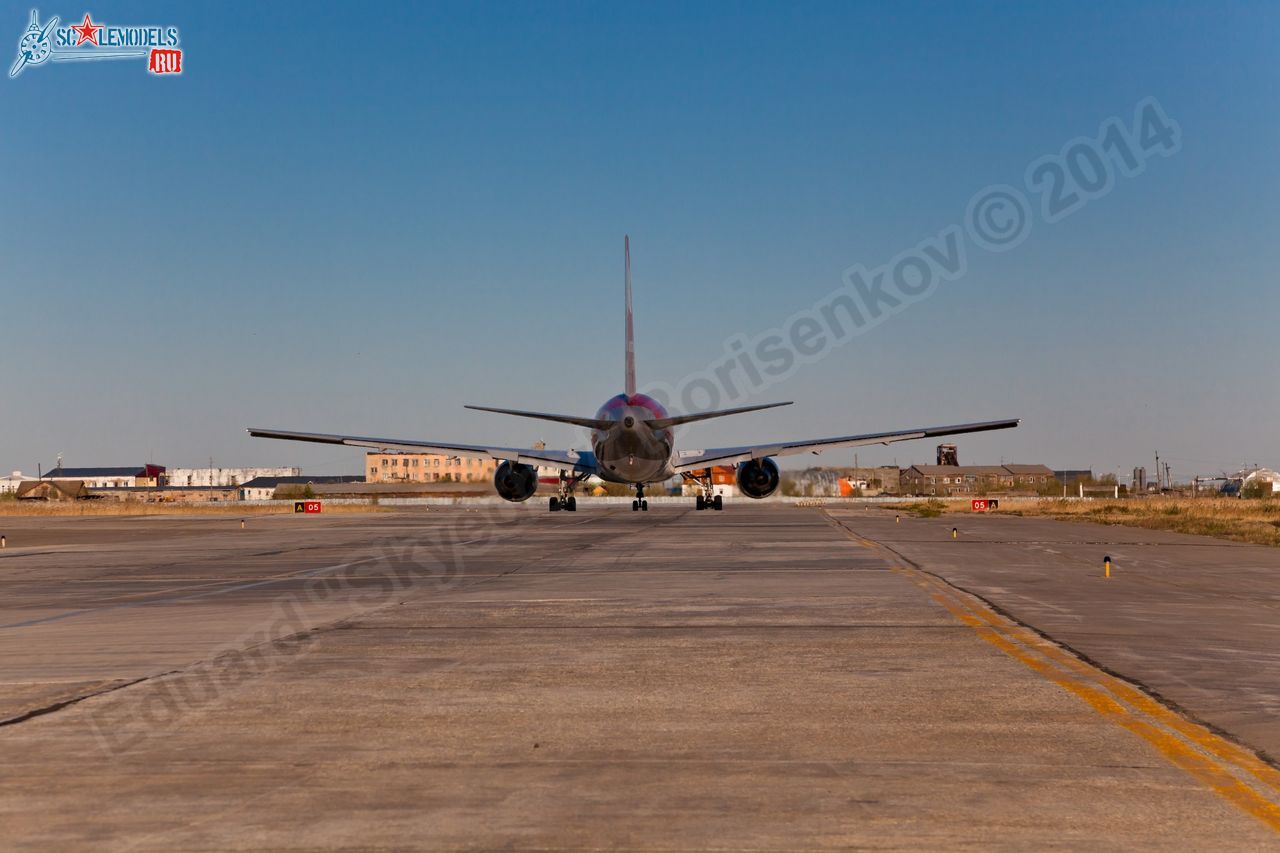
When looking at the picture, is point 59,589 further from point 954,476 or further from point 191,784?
point 954,476

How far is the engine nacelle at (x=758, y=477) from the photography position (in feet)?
169

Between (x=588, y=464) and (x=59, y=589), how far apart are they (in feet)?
117

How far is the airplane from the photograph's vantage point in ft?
146

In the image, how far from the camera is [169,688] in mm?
9492

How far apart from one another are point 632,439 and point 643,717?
36519 mm

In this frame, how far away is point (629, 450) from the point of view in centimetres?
4544

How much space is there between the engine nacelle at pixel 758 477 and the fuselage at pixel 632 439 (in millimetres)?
5328

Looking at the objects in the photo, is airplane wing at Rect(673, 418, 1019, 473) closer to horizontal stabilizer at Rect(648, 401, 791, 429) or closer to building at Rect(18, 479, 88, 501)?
horizontal stabilizer at Rect(648, 401, 791, 429)

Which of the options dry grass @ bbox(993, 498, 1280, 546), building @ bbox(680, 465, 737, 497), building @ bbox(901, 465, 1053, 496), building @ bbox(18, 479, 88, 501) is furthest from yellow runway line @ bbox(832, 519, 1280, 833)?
building @ bbox(901, 465, 1053, 496)

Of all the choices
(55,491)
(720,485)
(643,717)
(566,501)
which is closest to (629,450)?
(566,501)

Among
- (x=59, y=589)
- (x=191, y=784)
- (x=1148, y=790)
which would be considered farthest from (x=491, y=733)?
(x=59, y=589)

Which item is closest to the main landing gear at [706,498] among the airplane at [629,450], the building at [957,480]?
the airplane at [629,450]

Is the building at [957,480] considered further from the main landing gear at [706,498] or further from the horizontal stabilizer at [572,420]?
the horizontal stabilizer at [572,420]

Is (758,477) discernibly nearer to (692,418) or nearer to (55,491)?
(692,418)
